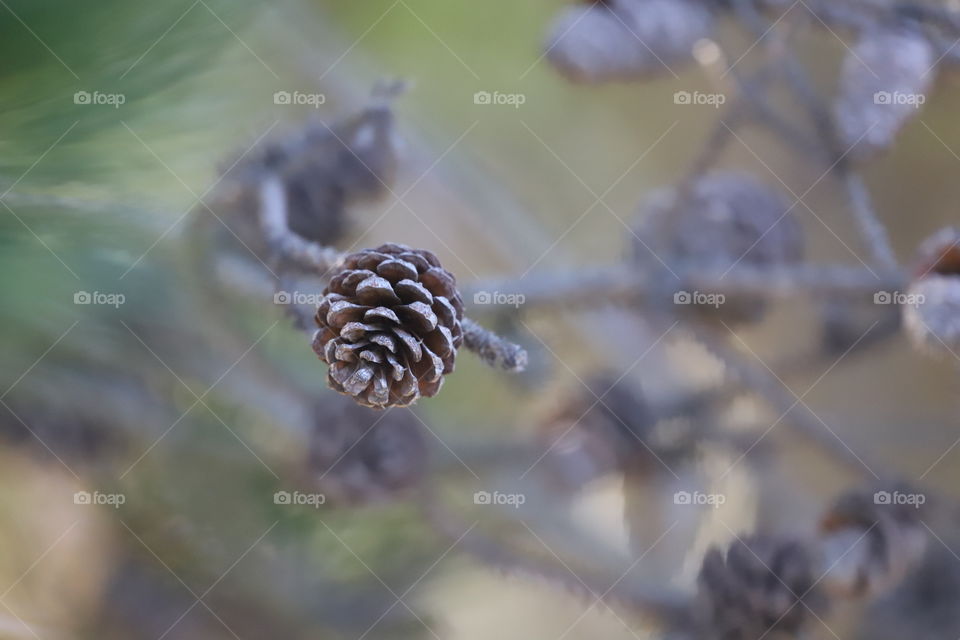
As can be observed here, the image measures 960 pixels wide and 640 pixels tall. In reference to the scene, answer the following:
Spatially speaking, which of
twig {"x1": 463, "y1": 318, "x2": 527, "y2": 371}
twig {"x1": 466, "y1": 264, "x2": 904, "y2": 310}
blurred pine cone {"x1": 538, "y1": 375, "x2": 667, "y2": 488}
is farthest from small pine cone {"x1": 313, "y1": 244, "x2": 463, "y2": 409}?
blurred pine cone {"x1": 538, "y1": 375, "x2": 667, "y2": 488}

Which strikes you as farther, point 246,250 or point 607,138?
point 607,138

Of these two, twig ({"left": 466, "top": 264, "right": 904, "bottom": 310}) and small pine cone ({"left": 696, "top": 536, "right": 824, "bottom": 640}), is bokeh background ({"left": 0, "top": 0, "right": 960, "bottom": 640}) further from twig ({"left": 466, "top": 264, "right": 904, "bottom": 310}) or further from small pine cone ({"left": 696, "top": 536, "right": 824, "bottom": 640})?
small pine cone ({"left": 696, "top": 536, "right": 824, "bottom": 640})

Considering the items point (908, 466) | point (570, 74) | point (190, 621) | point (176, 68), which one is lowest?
point (190, 621)

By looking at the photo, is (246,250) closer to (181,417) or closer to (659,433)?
(181,417)

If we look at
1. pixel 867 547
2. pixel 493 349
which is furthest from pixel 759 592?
pixel 493 349

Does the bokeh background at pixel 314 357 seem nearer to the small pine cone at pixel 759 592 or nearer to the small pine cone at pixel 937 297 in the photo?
the small pine cone at pixel 759 592

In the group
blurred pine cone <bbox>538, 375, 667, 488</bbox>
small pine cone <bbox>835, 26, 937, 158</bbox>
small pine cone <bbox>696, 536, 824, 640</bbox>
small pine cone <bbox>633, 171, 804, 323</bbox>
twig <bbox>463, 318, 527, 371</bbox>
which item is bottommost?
small pine cone <bbox>696, 536, 824, 640</bbox>

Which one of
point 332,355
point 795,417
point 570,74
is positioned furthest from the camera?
point 795,417

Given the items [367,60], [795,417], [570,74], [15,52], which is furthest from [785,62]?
[15,52]
